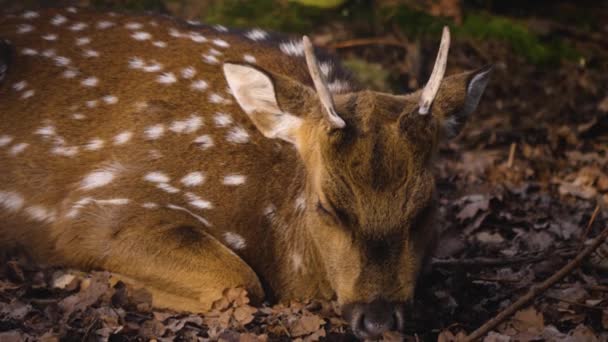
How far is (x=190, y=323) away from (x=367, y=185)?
1238 millimetres

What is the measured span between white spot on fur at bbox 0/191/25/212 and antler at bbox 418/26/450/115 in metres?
2.51

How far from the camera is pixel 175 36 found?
5.32 m

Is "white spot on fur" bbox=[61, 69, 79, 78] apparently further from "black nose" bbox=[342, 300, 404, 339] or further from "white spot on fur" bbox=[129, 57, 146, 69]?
"black nose" bbox=[342, 300, 404, 339]

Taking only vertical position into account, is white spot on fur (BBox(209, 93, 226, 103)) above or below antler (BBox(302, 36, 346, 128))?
below

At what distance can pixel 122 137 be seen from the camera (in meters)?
4.74

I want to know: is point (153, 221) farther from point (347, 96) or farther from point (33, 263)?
point (347, 96)

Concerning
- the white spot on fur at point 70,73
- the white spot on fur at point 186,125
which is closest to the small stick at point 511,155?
the white spot on fur at point 186,125

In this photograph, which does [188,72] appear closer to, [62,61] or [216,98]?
[216,98]

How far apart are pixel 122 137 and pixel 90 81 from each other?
0.48 m

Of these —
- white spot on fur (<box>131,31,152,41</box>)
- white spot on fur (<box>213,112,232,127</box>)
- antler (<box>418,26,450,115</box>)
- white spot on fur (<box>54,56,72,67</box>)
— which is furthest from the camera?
white spot on fur (<box>131,31,152,41</box>)

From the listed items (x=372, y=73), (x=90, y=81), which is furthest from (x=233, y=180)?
(x=372, y=73)

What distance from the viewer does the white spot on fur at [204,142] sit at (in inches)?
186

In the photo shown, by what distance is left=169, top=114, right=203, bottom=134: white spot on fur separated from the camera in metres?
4.75

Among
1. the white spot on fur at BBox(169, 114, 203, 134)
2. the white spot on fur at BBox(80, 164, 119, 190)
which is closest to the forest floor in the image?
the white spot on fur at BBox(80, 164, 119, 190)
